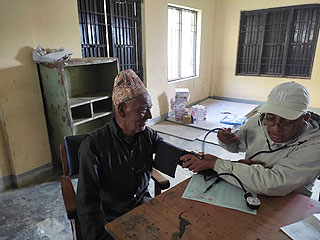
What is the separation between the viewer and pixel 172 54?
4.73m

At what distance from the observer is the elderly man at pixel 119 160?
110 centimetres

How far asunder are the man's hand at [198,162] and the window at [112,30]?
220cm

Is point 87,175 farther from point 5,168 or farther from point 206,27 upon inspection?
point 206,27

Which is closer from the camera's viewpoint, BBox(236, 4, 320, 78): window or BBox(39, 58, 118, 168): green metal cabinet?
BBox(39, 58, 118, 168): green metal cabinet

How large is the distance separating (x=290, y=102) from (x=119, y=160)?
87 centimetres

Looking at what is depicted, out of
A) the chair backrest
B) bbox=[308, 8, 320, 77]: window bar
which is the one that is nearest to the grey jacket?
the chair backrest

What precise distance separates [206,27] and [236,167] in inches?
198

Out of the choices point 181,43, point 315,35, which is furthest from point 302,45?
point 181,43

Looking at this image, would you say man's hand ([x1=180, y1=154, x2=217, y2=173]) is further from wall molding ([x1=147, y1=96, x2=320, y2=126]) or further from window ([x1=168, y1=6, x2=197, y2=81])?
window ([x1=168, y1=6, x2=197, y2=81])

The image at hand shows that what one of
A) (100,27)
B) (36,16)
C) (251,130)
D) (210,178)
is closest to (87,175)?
(210,178)

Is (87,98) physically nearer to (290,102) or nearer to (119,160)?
(119,160)

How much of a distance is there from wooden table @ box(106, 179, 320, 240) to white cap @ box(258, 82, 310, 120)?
373 millimetres

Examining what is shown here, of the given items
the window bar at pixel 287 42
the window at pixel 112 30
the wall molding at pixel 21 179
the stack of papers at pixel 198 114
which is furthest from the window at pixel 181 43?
the wall molding at pixel 21 179

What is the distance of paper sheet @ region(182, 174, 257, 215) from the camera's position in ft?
3.22
